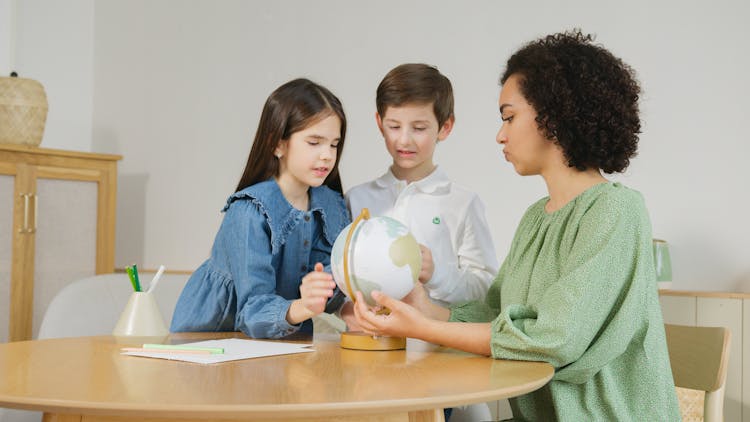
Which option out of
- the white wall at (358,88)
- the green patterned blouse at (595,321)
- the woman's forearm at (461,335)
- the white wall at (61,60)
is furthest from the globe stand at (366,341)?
the white wall at (61,60)

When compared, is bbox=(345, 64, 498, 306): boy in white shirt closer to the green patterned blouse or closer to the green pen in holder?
the green patterned blouse

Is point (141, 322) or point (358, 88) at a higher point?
point (358, 88)

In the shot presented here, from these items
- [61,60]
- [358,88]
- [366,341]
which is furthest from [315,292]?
[61,60]

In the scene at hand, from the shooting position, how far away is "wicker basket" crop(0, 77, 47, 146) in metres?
3.66

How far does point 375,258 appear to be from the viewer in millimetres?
1461

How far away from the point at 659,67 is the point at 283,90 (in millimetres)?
1490

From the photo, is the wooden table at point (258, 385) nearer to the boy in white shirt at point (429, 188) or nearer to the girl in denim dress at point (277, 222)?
the girl in denim dress at point (277, 222)

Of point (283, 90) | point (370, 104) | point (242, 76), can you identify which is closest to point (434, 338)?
point (283, 90)

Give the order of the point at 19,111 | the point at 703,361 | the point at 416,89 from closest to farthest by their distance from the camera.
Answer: the point at 703,361 < the point at 416,89 < the point at 19,111

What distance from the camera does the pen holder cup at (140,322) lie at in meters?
1.60

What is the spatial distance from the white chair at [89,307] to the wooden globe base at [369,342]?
3.67 ft

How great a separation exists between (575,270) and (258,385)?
58 cm

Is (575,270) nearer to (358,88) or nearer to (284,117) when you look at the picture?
(284,117)

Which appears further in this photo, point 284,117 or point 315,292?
point 284,117
